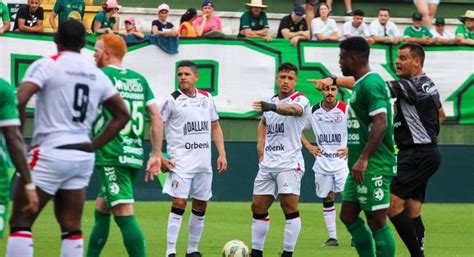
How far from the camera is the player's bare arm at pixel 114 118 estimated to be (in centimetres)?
932

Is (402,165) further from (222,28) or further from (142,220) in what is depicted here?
(222,28)

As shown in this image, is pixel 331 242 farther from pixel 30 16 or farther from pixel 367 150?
pixel 30 16

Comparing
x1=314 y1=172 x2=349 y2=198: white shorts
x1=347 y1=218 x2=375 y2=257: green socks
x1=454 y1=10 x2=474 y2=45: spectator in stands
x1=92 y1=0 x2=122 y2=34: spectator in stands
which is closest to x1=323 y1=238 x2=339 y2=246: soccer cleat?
x1=314 y1=172 x2=349 y2=198: white shorts

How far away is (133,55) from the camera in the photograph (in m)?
21.9

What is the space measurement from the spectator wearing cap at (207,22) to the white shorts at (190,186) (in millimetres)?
9444

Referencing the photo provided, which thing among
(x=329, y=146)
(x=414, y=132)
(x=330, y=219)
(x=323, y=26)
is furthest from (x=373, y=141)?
(x=323, y=26)

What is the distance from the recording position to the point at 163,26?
2234 cm

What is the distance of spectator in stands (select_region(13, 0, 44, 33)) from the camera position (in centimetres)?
2191

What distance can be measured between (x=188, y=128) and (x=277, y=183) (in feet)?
4.11

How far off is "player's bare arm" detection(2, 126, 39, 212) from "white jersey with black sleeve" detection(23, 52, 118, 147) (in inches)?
12.4

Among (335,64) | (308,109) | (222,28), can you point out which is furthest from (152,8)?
(308,109)

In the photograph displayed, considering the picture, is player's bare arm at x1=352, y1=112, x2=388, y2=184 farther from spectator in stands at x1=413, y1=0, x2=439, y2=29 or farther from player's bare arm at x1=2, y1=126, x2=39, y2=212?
spectator in stands at x1=413, y1=0, x2=439, y2=29

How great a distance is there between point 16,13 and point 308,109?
1136 cm

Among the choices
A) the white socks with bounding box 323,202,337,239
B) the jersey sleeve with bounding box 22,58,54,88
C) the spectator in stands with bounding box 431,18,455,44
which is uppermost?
the jersey sleeve with bounding box 22,58,54,88
